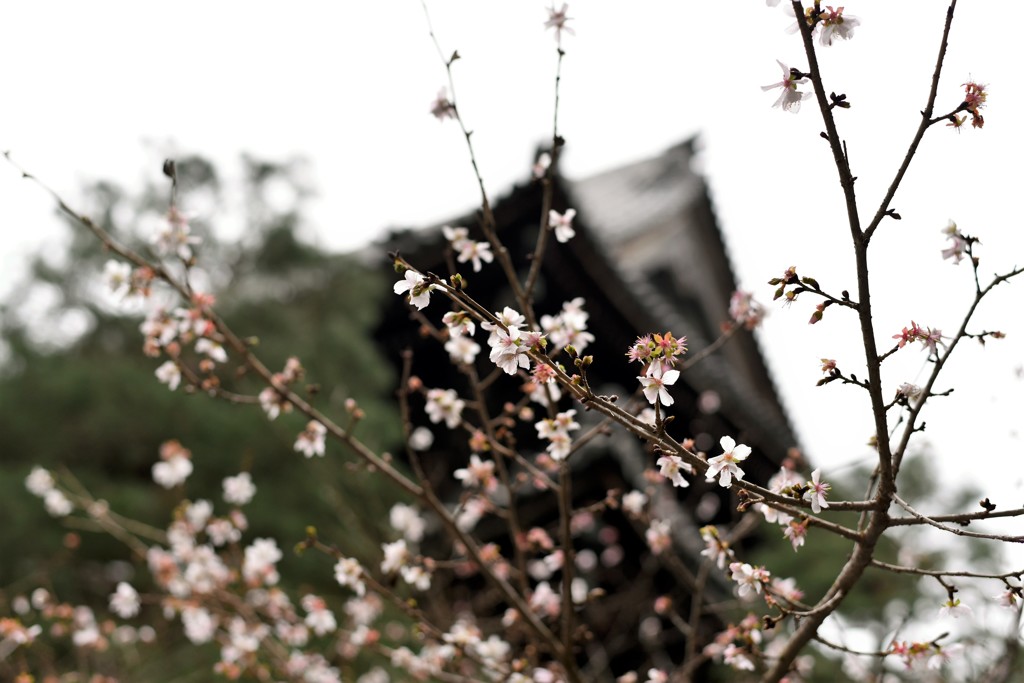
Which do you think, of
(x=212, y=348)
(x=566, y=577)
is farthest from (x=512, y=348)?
(x=212, y=348)

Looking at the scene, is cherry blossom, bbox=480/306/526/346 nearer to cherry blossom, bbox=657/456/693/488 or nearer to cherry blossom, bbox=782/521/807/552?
cherry blossom, bbox=657/456/693/488

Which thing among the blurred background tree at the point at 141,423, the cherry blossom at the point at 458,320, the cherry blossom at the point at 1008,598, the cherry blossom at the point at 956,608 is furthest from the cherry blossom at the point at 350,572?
the blurred background tree at the point at 141,423

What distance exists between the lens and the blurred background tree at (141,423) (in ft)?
17.0

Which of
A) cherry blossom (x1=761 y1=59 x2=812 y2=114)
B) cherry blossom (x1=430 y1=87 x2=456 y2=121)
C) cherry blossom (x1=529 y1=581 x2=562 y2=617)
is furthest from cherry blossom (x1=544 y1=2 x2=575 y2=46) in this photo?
cherry blossom (x1=529 y1=581 x2=562 y2=617)

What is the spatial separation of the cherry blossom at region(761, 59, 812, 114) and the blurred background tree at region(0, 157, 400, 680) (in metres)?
3.60

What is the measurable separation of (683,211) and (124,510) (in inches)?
327

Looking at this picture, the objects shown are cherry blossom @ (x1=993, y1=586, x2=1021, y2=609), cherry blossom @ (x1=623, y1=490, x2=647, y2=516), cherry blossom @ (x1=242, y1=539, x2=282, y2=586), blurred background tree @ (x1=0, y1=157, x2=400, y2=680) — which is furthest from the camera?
blurred background tree @ (x1=0, y1=157, x2=400, y2=680)

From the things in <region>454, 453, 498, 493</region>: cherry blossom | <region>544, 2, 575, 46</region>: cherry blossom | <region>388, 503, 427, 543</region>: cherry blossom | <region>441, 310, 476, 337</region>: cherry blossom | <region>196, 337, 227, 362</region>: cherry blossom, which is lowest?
<region>441, 310, 476, 337</region>: cherry blossom

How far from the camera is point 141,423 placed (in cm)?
566

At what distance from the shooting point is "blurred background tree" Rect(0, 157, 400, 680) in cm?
520

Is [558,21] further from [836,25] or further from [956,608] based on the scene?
[956,608]

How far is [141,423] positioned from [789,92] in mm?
5181

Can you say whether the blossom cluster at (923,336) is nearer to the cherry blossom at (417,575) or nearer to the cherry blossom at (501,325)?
the cherry blossom at (501,325)

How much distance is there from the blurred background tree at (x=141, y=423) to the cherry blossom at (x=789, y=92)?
11.8ft
